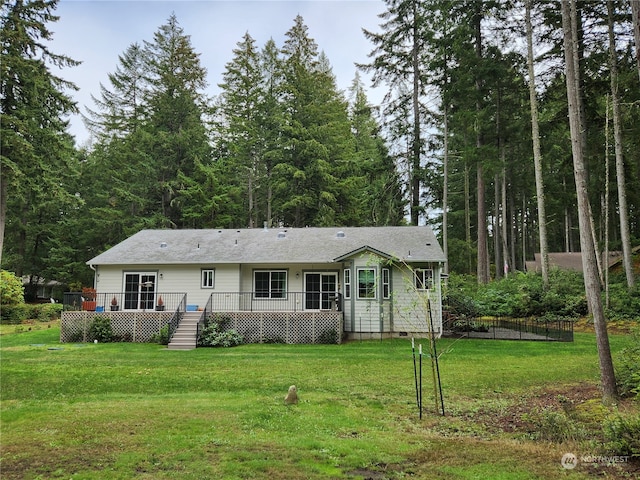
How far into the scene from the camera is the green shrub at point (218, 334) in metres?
14.9

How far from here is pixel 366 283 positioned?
1633cm

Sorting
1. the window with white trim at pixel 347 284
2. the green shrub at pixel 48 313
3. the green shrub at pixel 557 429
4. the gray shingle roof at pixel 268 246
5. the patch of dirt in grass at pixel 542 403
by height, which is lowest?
the patch of dirt in grass at pixel 542 403

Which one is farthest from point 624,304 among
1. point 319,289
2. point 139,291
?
point 139,291

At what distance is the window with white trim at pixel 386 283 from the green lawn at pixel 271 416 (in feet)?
12.4

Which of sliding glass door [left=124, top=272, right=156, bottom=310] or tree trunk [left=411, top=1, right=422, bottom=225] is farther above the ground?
tree trunk [left=411, top=1, right=422, bottom=225]

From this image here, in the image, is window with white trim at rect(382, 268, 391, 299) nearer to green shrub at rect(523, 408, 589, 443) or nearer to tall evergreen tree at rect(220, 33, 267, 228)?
green shrub at rect(523, 408, 589, 443)

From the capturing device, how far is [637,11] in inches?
262

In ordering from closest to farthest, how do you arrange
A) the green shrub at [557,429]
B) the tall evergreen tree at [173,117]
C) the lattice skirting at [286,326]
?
1. the green shrub at [557,429]
2. the lattice skirting at [286,326]
3. the tall evergreen tree at [173,117]

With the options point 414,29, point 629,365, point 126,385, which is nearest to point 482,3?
point 414,29

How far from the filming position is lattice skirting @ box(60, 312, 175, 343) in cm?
1602

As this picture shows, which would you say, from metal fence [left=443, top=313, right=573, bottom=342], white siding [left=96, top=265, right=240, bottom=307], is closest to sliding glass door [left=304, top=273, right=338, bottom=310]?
white siding [left=96, top=265, right=240, bottom=307]

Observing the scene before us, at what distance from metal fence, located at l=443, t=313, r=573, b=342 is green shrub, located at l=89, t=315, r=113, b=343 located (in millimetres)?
13259

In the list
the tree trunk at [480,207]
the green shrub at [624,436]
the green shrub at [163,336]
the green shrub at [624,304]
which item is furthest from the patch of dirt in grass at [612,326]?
the green shrub at [163,336]

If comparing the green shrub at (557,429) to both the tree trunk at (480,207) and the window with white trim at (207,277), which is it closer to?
the window with white trim at (207,277)
